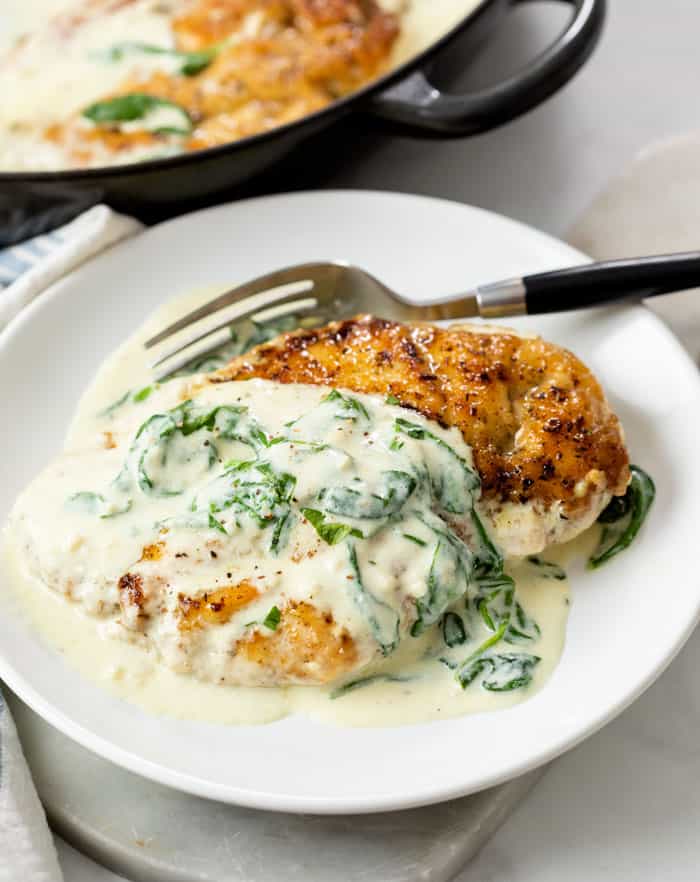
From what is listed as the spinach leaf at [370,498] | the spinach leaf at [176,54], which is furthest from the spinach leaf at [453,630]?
the spinach leaf at [176,54]

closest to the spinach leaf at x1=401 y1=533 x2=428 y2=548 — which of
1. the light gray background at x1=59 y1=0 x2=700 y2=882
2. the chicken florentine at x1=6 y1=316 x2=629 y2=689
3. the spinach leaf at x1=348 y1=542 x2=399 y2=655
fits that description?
the chicken florentine at x1=6 y1=316 x2=629 y2=689

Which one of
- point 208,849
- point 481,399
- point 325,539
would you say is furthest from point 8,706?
point 481,399

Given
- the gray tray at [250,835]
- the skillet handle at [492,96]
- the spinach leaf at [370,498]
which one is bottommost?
the gray tray at [250,835]

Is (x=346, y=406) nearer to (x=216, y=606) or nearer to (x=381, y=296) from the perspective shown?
(x=216, y=606)

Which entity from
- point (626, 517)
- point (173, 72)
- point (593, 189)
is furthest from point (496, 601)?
point (173, 72)

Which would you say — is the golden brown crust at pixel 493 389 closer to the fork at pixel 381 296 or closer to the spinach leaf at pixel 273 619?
the fork at pixel 381 296

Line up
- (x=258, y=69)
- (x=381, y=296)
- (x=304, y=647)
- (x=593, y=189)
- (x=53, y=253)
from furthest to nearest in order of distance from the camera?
(x=593, y=189)
(x=258, y=69)
(x=53, y=253)
(x=381, y=296)
(x=304, y=647)
